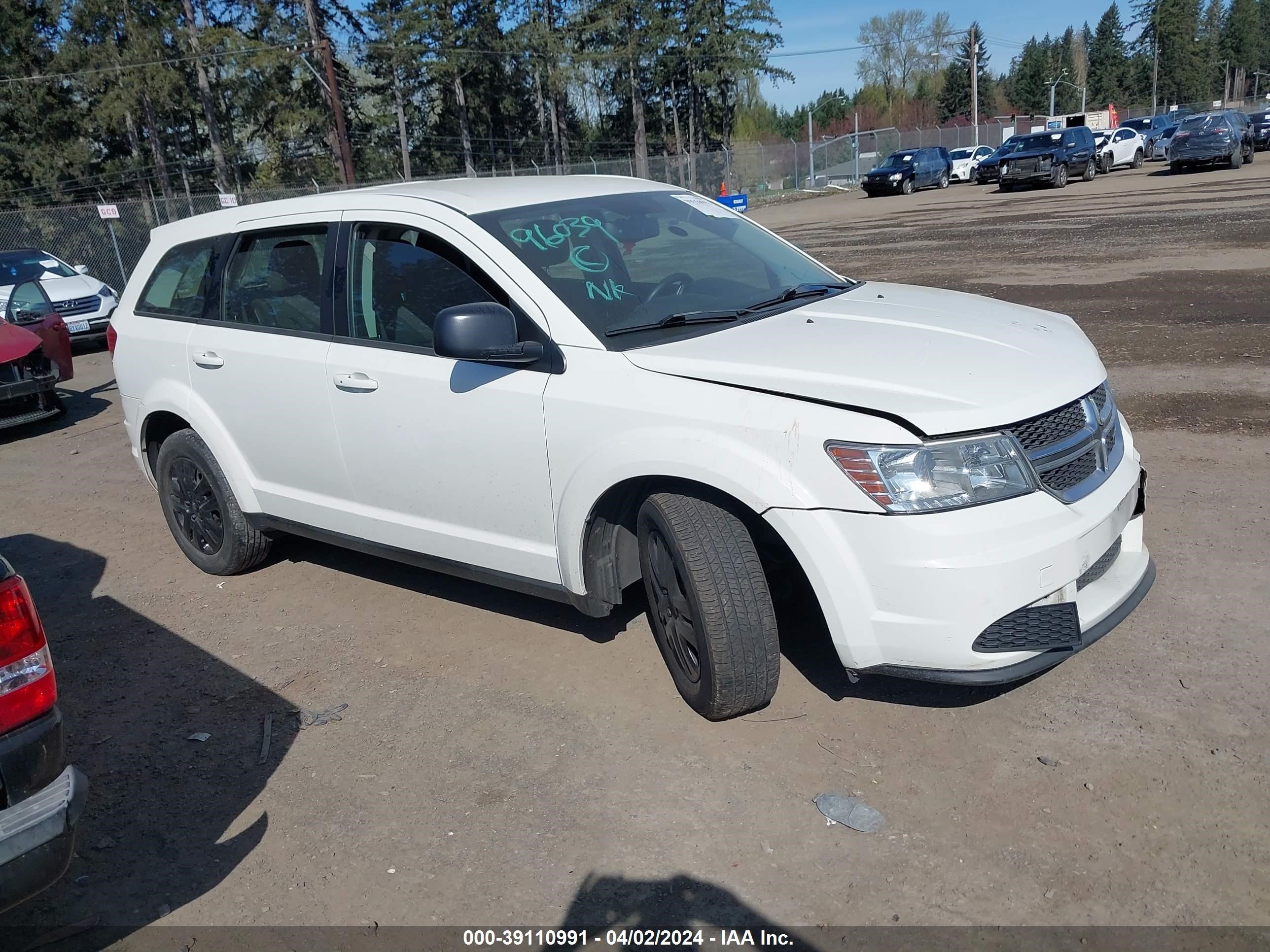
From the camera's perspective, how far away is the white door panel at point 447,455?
3865mm

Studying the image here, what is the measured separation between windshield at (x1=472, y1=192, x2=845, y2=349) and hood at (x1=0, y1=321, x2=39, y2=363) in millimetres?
7431

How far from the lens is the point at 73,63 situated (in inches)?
1497

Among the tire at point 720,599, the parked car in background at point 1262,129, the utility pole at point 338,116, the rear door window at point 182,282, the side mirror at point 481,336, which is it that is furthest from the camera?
the parked car in background at point 1262,129

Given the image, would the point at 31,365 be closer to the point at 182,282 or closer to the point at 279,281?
the point at 182,282

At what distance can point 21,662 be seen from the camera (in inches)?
104

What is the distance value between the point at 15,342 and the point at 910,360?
922cm

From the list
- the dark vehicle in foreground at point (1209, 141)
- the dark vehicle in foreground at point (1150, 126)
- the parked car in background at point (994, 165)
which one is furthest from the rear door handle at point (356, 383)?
the dark vehicle in foreground at point (1150, 126)

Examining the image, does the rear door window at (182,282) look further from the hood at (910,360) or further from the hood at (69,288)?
the hood at (69,288)

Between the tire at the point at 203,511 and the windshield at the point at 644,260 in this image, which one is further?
the tire at the point at 203,511

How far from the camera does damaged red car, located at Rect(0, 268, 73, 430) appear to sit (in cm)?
953

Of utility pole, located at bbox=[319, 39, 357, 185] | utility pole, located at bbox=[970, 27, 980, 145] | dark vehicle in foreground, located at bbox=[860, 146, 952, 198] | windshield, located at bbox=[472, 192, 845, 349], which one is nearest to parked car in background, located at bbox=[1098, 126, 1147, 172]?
dark vehicle in foreground, located at bbox=[860, 146, 952, 198]

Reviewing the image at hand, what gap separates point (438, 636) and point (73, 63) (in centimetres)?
4208

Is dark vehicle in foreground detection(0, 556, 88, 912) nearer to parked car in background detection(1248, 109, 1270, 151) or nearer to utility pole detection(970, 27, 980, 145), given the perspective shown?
parked car in background detection(1248, 109, 1270, 151)

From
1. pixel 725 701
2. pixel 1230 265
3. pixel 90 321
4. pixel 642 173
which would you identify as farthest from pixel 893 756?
pixel 642 173
